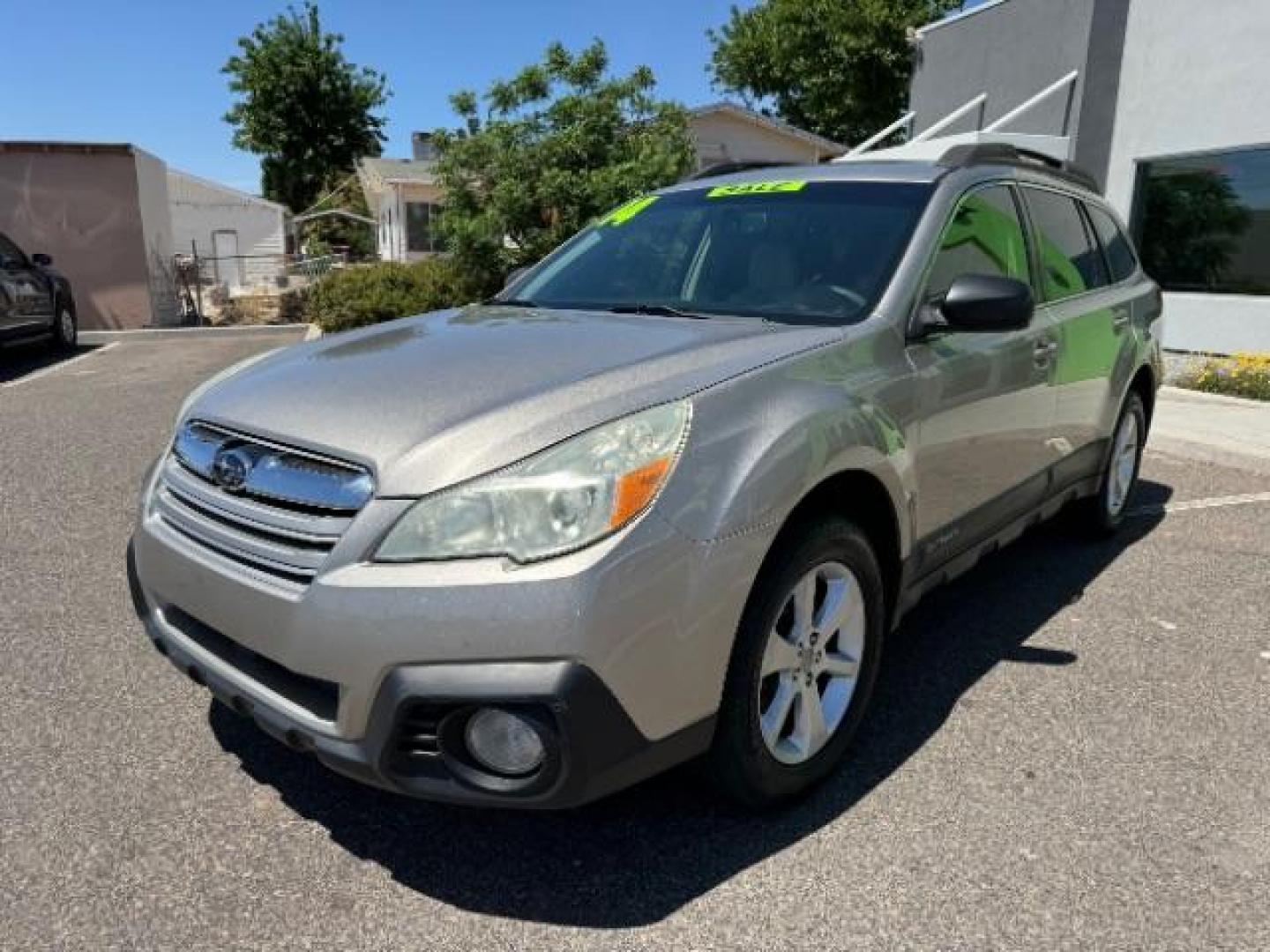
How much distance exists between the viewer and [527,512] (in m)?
2.07

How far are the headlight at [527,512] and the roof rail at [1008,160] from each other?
212cm

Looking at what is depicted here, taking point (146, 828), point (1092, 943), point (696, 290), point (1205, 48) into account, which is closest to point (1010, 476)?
point (696, 290)

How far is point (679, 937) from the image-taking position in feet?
7.23

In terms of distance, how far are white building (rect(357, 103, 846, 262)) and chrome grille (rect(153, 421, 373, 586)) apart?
13.0 meters

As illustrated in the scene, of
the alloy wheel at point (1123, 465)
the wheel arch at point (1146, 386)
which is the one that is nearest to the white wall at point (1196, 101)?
the wheel arch at point (1146, 386)

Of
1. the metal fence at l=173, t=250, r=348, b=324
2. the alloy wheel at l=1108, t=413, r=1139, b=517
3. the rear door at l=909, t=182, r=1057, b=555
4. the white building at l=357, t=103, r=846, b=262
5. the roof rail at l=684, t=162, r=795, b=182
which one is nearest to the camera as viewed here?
the rear door at l=909, t=182, r=1057, b=555

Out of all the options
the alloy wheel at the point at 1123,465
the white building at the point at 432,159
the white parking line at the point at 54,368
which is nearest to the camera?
the alloy wheel at the point at 1123,465

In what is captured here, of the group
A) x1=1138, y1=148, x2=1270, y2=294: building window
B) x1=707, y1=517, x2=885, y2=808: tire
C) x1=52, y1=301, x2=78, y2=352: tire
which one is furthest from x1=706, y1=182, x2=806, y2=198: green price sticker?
x1=52, y1=301, x2=78, y2=352: tire

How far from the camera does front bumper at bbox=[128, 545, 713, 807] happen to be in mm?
2020

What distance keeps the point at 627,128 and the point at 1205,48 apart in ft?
24.3

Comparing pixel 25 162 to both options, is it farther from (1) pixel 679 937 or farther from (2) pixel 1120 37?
(1) pixel 679 937

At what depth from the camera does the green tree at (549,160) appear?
547 inches

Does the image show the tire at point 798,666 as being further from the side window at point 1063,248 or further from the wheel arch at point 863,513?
the side window at point 1063,248

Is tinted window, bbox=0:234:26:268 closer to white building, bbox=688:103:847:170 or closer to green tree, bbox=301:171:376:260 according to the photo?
white building, bbox=688:103:847:170
